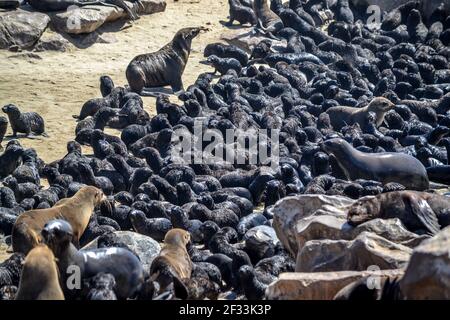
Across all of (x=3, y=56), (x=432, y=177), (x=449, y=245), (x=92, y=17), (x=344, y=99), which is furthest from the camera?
(x=92, y=17)

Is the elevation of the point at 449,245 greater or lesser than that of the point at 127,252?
greater

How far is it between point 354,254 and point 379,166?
3826mm

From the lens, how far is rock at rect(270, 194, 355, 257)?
370 inches

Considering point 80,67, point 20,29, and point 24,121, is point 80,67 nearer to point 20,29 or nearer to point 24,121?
point 20,29

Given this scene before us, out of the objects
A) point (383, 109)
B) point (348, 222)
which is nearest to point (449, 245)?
point (348, 222)

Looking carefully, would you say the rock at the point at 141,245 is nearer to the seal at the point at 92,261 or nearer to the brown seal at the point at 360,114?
the seal at the point at 92,261

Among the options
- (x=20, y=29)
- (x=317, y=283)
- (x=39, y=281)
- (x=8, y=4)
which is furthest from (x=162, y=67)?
(x=39, y=281)


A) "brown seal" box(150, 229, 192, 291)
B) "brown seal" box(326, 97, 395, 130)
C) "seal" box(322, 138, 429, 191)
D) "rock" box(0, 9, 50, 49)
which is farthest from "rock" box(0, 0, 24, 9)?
"brown seal" box(150, 229, 192, 291)

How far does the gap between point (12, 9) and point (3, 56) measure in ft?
4.65

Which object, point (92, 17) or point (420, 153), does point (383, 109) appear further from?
point (92, 17)

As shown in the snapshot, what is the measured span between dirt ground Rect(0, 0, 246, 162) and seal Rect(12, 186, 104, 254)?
2.83m

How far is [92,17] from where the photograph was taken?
18.2 meters

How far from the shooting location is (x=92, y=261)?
8086 mm

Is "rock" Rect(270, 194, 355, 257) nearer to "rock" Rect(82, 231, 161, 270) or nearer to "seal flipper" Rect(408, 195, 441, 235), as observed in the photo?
"seal flipper" Rect(408, 195, 441, 235)
